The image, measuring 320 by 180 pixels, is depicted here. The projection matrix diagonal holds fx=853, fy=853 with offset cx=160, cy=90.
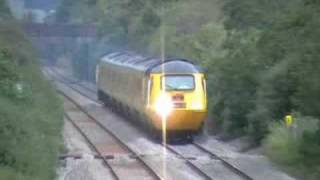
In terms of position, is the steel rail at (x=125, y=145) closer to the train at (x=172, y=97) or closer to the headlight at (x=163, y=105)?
the train at (x=172, y=97)

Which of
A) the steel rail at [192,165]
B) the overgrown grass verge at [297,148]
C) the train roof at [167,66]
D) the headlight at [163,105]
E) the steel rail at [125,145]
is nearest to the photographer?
the overgrown grass verge at [297,148]

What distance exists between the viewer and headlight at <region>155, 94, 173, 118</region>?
28.9 metres

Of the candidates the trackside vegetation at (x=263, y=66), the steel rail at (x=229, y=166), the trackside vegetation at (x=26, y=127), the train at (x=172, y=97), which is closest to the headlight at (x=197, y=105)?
the train at (x=172, y=97)

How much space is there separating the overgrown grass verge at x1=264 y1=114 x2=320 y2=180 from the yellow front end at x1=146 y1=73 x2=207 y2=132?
408cm

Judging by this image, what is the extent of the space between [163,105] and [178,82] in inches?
40.8

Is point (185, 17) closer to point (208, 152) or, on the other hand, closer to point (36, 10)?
point (208, 152)

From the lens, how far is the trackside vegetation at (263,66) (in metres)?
21.6

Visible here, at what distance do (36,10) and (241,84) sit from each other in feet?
364

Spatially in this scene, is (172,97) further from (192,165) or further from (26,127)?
(26,127)

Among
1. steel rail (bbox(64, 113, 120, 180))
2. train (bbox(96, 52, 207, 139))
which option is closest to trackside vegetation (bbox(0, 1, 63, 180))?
steel rail (bbox(64, 113, 120, 180))

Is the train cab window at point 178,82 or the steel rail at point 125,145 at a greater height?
the train cab window at point 178,82

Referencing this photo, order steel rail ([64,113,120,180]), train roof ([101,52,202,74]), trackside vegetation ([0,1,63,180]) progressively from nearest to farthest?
trackside vegetation ([0,1,63,180]), steel rail ([64,113,120,180]), train roof ([101,52,202,74])

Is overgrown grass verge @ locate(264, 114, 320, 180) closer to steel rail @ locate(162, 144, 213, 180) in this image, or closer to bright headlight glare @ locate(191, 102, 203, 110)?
steel rail @ locate(162, 144, 213, 180)

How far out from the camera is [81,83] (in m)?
73.4
